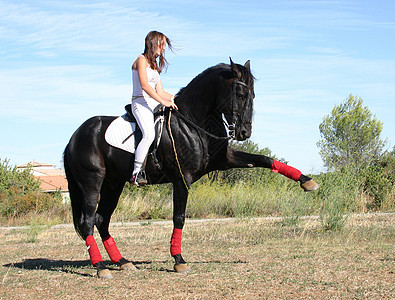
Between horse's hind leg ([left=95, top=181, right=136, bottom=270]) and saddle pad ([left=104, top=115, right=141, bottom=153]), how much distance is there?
3.24ft

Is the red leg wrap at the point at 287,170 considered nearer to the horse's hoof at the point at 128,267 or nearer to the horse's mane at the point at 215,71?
the horse's mane at the point at 215,71

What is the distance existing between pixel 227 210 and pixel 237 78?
12496 mm

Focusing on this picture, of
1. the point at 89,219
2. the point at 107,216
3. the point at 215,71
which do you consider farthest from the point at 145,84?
the point at 107,216

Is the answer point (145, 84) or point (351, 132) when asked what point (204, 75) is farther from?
point (351, 132)

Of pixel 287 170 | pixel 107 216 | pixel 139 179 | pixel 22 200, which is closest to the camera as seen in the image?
pixel 287 170

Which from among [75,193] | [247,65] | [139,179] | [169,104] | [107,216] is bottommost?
[107,216]

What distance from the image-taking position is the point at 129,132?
7.46 metres

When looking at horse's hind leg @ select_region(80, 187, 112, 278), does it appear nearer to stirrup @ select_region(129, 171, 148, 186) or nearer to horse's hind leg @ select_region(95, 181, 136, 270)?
horse's hind leg @ select_region(95, 181, 136, 270)

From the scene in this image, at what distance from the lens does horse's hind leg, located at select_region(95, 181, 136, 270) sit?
26.4 ft

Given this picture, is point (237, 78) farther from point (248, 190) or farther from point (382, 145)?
point (382, 145)

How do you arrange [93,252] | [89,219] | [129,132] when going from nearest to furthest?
[129,132] < [93,252] < [89,219]

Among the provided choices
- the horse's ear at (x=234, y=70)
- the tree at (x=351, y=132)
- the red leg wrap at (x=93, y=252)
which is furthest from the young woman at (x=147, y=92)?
the tree at (x=351, y=132)

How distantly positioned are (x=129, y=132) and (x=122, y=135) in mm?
126

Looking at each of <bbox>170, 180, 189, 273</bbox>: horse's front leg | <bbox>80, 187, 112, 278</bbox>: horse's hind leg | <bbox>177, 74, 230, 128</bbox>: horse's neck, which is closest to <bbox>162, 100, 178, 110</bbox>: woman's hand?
<bbox>177, 74, 230, 128</bbox>: horse's neck
